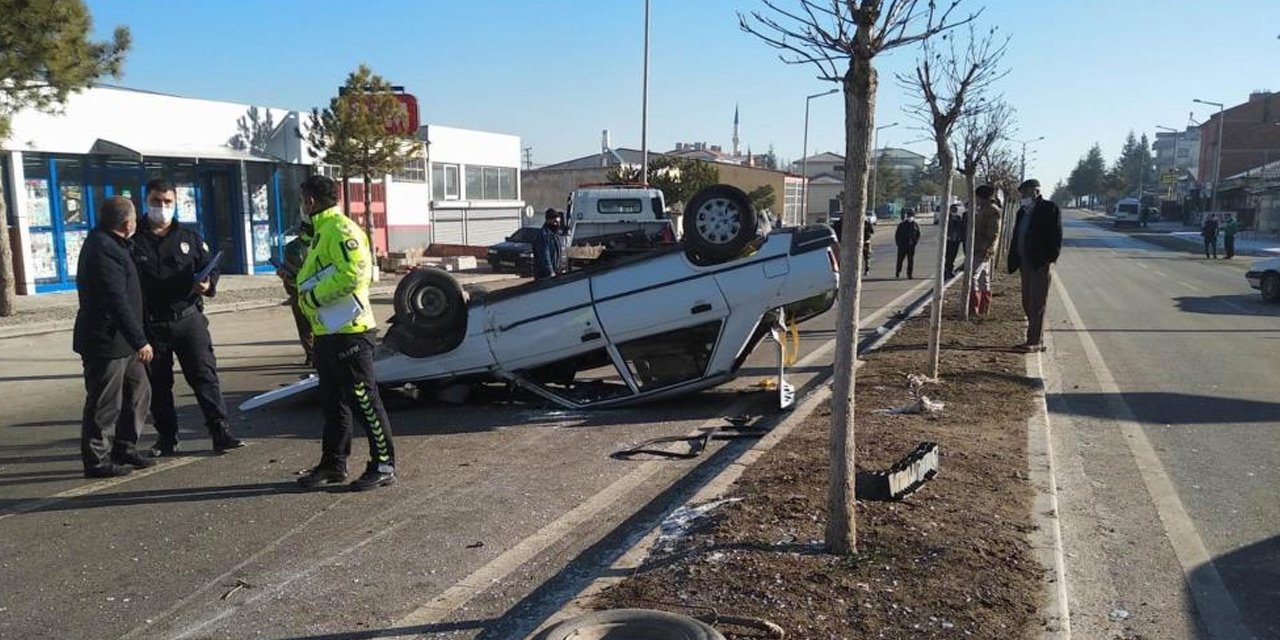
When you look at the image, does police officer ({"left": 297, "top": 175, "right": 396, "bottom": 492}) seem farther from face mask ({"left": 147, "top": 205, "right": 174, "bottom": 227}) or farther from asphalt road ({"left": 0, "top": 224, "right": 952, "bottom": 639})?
face mask ({"left": 147, "top": 205, "right": 174, "bottom": 227})

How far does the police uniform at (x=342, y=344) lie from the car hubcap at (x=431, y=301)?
1.89m

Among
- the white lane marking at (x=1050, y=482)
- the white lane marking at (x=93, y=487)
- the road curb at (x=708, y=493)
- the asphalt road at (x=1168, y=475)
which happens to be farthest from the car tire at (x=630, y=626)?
the white lane marking at (x=93, y=487)

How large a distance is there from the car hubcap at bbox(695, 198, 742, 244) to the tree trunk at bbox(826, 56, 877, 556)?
3.56 metres

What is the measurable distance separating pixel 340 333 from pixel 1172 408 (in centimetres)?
700

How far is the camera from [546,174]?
6203 centimetres

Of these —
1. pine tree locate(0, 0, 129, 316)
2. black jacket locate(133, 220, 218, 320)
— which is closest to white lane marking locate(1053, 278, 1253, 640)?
black jacket locate(133, 220, 218, 320)

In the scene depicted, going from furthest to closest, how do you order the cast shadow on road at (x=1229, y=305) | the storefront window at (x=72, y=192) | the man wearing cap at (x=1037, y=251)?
the storefront window at (x=72, y=192)
the cast shadow on road at (x=1229, y=305)
the man wearing cap at (x=1037, y=251)

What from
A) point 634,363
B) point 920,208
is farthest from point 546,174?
point 920,208

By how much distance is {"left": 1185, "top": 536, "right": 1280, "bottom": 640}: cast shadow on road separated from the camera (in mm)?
3766

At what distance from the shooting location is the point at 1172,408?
7941mm

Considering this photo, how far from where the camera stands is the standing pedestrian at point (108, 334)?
5695 mm

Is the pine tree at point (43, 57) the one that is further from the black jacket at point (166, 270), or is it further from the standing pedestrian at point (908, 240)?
the standing pedestrian at point (908, 240)

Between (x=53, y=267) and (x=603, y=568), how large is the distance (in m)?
18.0

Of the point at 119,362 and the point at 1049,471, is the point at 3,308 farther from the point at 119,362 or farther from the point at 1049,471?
the point at 1049,471
